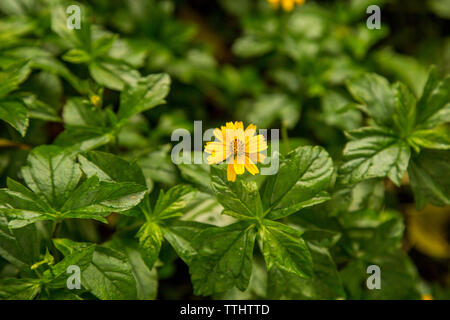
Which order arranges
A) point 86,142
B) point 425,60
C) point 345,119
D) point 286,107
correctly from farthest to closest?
point 425,60
point 286,107
point 345,119
point 86,142

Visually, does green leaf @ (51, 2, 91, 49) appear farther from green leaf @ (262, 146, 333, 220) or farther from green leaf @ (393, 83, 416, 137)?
green leaf @ (393, 83, 416, 137)

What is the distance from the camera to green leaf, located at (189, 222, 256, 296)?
4.26 ft

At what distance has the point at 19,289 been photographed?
1265 millimetres

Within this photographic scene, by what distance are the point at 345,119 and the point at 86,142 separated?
1.23 meters

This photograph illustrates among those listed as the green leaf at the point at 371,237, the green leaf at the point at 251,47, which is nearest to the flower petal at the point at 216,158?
the green leaf at the point at 371,237

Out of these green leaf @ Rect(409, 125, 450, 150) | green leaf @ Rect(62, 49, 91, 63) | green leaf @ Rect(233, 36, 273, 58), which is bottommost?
green leaf @ Rect(409, 125, 450, 150)

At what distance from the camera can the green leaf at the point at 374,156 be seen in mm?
1433

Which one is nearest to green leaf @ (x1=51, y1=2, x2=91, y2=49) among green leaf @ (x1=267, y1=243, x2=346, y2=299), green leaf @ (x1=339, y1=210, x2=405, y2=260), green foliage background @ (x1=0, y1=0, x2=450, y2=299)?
green foliage background @ (x1=0, y1=0, x2=450, y2=299)

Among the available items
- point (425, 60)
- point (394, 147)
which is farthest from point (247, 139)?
point (425, 60)

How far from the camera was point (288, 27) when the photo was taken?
2.40m

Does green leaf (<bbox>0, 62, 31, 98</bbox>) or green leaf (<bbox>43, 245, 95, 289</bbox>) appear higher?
green leaf (<bbox>0, 62, 31, 98</bbox>)

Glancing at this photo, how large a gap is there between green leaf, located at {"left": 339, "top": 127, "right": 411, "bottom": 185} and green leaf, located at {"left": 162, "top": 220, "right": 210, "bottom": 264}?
520mm
